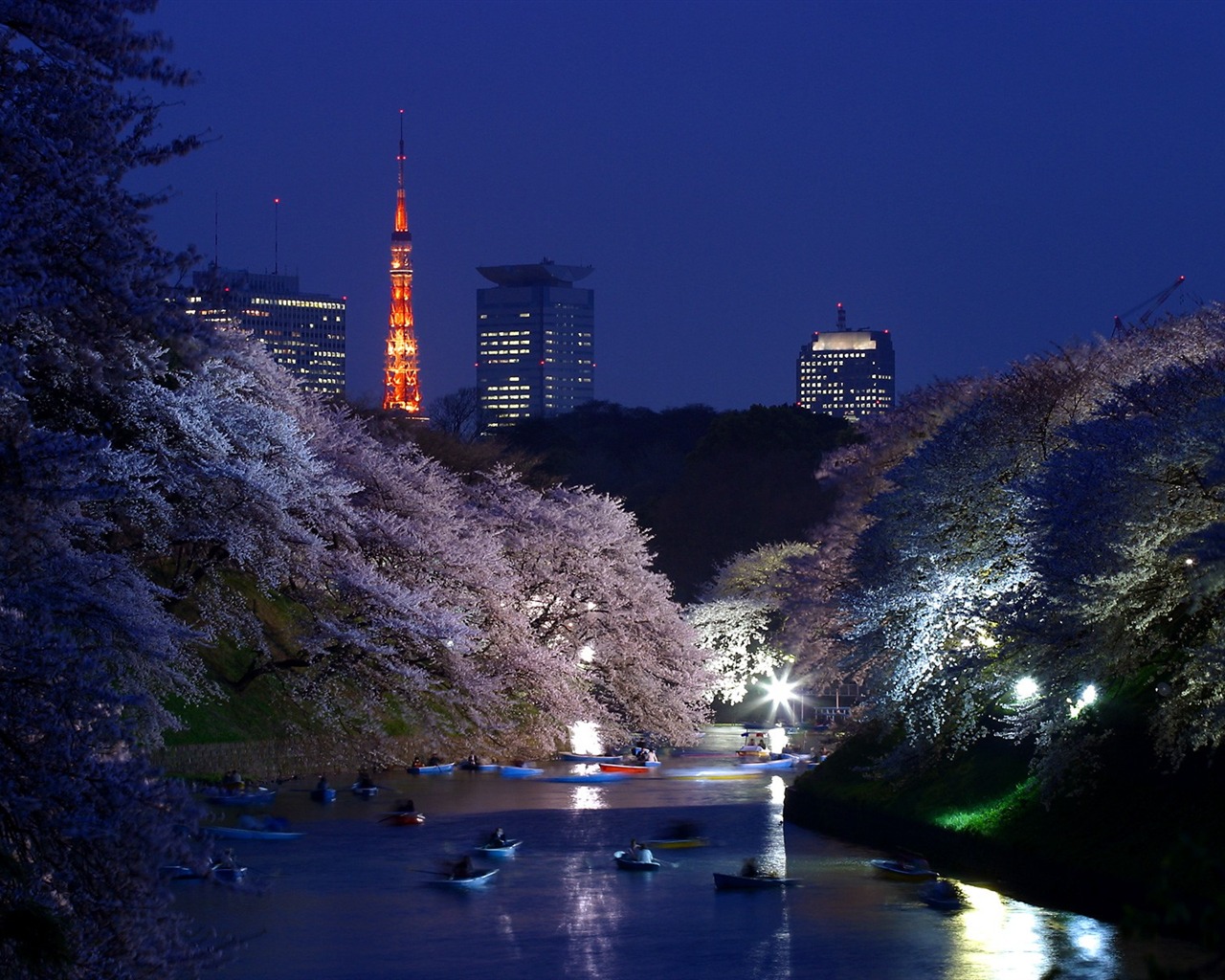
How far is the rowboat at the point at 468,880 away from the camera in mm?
24141

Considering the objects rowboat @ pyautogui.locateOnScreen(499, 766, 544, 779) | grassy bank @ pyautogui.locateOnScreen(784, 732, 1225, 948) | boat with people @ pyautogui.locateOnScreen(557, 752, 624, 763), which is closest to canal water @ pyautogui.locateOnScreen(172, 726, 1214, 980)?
grassy bank @ pyautogui.locateOnScreen(784, 732, 1225, 948)

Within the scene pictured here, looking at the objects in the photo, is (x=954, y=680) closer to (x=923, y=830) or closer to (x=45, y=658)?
(x=923, y=830)

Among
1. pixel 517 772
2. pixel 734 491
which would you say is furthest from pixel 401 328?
pixel 517 772

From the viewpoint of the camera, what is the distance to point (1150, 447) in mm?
20625

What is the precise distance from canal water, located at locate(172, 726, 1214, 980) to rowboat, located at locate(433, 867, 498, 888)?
0.49 feet

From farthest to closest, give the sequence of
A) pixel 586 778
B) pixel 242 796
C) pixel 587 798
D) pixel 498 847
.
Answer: pixel 586 778 → pixel 587 798 → pixel 242 796 → pixel 498 847

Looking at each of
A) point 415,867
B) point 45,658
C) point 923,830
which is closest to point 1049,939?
point 923,830

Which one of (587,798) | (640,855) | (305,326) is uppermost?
(305,326)

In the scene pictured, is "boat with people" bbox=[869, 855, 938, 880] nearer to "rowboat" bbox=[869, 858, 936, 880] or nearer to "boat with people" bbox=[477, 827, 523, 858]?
"rowboat" bbox=[869, 858, 936, 880]

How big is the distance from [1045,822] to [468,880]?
354 inches

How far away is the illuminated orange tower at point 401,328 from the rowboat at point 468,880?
83.7m

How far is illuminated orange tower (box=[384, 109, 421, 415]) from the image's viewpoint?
113000 mm

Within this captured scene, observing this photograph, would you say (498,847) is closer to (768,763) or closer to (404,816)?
(404,816)

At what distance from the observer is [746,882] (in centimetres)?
2359
